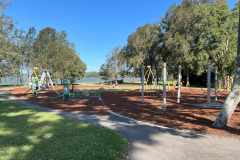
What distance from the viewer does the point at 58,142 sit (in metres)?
4.05

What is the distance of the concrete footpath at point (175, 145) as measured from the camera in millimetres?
3541

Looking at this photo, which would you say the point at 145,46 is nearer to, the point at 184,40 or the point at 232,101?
the point at 184,40

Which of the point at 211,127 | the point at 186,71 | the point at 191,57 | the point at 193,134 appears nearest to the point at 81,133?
the point at 193,134

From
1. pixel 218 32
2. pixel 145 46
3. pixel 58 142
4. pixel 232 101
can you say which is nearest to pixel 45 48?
pixel 145 46

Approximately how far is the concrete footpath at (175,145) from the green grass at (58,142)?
422 mm

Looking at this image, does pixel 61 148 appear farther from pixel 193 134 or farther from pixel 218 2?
pixel 218 2

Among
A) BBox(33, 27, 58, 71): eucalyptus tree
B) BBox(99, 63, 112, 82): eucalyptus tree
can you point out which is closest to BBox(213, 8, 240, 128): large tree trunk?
BBox(33, 27, 58, 71): eucalyptus tree

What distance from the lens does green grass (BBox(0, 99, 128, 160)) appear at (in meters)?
3.39

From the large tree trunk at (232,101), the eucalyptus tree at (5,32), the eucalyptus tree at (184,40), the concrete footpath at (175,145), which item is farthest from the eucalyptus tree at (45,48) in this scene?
the large tree trunk at (232,101)

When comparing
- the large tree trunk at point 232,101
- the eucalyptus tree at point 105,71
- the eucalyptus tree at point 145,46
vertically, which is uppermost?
the eucalyptus tree at point 145,46

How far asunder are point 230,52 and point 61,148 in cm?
2709

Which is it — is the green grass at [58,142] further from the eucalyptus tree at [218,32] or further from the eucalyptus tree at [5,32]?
the eucalyptus tree at [218,32]

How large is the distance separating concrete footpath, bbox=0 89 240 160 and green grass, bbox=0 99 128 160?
42 centimetres

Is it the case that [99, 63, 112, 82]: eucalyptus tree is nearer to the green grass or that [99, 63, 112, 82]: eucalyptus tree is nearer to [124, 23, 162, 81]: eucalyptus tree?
[124, 23, 162, 81]: eucalyptus tree
